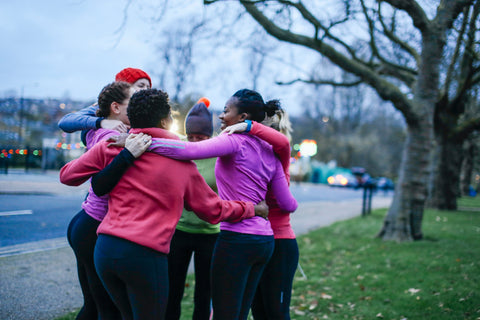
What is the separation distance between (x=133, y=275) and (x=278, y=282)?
1.15 metres

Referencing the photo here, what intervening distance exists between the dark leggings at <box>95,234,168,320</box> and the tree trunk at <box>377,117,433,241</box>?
24.5ft

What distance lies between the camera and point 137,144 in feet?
6.50

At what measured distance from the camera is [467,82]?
11148mm

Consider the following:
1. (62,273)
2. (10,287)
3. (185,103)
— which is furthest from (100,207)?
(185,103)

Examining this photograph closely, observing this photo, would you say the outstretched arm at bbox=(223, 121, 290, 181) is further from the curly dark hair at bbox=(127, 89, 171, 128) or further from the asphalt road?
the asphalt road

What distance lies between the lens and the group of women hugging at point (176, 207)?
197 cm

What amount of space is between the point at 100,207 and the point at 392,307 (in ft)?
12.2

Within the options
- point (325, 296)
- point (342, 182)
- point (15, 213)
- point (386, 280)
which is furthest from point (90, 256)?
point (342, 182)


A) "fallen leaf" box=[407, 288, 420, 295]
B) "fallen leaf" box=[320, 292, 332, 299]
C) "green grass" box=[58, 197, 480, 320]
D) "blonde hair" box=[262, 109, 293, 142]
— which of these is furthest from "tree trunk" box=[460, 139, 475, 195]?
"blonde hair" box=[262, 109, 293, 142]

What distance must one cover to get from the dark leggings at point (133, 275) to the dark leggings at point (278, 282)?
0.88 metres

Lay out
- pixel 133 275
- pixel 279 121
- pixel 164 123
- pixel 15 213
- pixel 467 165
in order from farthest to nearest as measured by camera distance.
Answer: pixel 467 165
pixel 15 213
pixel 279 121
pixel 164 123
pixel 133 275

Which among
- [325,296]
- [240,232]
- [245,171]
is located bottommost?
[325,296]

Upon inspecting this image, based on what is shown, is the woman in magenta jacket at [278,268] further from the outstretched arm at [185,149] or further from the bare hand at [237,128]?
the outstretched arm at [185,149]

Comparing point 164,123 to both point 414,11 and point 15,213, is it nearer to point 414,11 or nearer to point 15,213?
point 15,213
